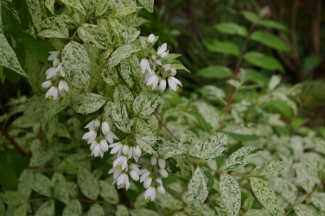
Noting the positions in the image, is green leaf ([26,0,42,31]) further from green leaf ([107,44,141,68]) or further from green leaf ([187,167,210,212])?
green leaf ([187,167,210,212])

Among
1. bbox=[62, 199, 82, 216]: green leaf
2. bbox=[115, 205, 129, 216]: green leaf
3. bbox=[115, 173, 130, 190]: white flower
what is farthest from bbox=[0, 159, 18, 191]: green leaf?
bbox=[115, 173, 130, 190]: white flower

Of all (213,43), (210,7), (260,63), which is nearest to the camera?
(260,63)

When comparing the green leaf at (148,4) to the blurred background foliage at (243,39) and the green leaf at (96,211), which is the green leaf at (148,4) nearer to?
the green leaf at (96,211)

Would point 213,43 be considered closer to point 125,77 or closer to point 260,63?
point 260,63

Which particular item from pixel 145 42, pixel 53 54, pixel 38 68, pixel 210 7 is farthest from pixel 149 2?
pixel 210 7

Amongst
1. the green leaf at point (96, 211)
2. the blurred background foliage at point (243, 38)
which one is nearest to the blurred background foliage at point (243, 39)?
the blurred background foliage at point (243, 38)
